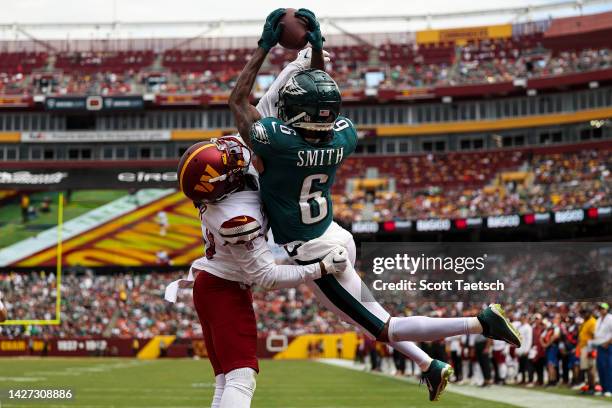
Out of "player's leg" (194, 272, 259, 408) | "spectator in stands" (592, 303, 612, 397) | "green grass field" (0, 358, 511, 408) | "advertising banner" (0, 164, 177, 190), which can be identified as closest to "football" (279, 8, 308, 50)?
"player's leg" (194, 272, 259, 408)

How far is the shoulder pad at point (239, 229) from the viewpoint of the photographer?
17.1ft

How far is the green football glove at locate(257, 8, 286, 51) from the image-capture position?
5.52 meters

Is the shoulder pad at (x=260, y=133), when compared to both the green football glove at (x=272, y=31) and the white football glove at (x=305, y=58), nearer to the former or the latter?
the green football glove at (x=272, y=31)

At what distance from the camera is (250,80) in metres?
5.62

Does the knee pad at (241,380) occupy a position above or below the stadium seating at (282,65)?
below

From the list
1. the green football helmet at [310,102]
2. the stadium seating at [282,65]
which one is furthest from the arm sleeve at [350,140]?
the stadium seating at [282,65]

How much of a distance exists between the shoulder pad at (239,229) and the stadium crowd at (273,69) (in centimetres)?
4487

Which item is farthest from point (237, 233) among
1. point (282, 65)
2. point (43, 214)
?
point (282, 65)

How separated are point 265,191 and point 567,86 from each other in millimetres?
43582

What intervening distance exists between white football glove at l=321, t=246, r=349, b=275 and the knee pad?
0.79 meters

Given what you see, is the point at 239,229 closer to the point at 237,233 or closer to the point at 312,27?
the point at 237,233

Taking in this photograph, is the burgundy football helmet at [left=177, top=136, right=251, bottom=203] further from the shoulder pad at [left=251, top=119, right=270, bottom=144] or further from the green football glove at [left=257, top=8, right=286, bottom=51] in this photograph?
the green football glove at [left=257, top=8, right=286, bottom=51]

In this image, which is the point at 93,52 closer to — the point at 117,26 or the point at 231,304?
the point at 117,26

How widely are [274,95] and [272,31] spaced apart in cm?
46
